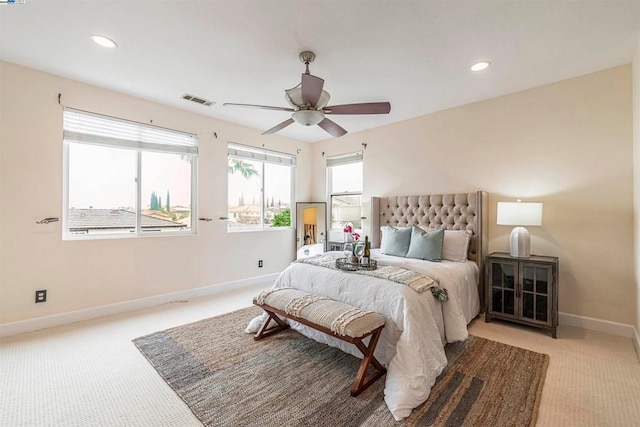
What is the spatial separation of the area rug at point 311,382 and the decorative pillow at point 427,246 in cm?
95

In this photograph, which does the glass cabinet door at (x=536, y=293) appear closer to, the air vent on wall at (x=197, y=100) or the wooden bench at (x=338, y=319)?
the wooden bench at (x=338, y=319)

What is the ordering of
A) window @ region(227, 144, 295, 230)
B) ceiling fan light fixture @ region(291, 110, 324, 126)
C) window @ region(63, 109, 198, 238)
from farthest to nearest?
window @ region(227, 144, 295, 230) → window @ region(63, 109, 198, 238) → ceiling fan light fixture @ region(291, 110, 324, 126)

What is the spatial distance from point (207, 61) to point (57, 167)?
6.82 ft

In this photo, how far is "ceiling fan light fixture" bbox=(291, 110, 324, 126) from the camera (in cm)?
262

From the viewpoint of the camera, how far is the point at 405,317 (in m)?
2.07

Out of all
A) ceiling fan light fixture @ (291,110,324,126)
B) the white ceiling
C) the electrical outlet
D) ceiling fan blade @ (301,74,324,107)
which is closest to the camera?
the white ceiling

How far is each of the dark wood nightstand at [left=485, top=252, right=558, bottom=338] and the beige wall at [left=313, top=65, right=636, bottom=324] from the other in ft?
1.45

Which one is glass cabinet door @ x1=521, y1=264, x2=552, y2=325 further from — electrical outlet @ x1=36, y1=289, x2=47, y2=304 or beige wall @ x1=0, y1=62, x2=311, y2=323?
electrical outlet @ x1=36, y1=289, x2=47, y2=304

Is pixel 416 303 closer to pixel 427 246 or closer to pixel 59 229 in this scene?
pixel 427 246

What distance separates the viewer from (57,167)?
3.12 meters

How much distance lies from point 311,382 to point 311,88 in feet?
7.47

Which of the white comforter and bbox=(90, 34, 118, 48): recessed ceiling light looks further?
bbox=(90, 34, 118, 48): recessed ceiling light

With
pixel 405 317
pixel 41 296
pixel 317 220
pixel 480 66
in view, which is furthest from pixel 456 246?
pixel 41 296

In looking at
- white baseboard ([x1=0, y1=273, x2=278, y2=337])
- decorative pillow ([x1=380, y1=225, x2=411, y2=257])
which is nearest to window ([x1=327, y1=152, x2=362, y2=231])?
decorative pillow ([x1=380, y1=225, x2=411, y2=257])
